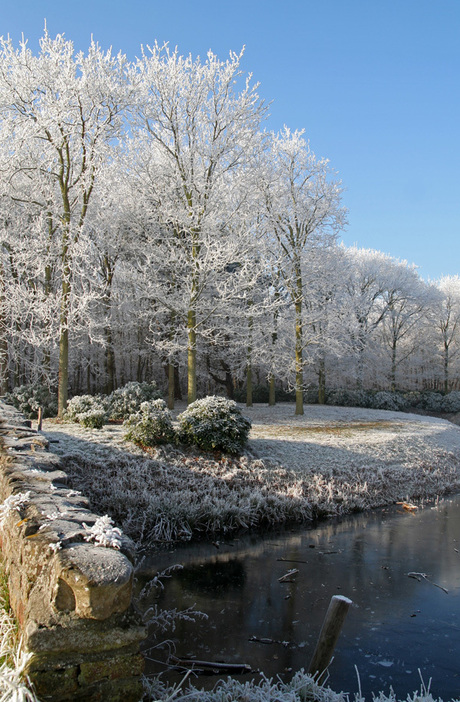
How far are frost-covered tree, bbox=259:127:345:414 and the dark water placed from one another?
11.0 metres

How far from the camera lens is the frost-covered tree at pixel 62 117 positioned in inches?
520

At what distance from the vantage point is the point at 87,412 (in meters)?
11.8

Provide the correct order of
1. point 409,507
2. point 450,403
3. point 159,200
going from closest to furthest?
point 409,507, point 159,200, point 450,403

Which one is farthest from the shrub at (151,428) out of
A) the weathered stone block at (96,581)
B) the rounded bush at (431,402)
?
the rounded bush at (431,402)

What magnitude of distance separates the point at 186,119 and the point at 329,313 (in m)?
9.38

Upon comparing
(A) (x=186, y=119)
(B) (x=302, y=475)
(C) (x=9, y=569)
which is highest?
(A) (x=186, y=119)

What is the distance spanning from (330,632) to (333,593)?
258 centimetres

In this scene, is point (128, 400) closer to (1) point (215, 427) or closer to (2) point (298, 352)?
(1) point (215, 427)

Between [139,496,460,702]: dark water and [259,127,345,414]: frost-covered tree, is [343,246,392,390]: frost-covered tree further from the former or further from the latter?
[139,496,460,702]: dark water

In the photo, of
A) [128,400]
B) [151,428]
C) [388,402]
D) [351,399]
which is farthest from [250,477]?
[388,402]

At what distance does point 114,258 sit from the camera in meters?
21.0

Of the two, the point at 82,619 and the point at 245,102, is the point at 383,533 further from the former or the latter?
the point at 245,102

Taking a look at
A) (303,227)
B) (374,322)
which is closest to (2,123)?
(303,227)

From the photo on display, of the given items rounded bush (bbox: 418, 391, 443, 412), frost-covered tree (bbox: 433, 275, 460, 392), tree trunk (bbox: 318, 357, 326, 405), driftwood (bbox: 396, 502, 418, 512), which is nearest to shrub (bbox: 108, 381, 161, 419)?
driftwood (bbox: 396, 502, 418, 512)
